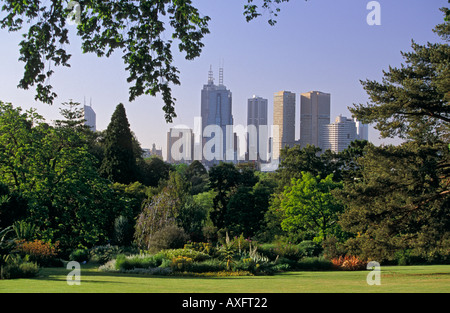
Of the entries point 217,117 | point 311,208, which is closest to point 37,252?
point 311,208

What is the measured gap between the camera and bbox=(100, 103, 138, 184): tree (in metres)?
35.7

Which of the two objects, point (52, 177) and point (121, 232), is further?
point (121, 232)

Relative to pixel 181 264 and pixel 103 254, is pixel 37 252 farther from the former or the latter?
pixel 103 254

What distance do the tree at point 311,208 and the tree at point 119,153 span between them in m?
13.1

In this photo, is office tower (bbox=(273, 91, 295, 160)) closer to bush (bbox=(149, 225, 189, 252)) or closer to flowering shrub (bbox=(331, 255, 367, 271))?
flowering shrub (bbox=(331, 255, 367, 271))

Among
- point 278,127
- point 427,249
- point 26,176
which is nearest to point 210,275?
point 427,249

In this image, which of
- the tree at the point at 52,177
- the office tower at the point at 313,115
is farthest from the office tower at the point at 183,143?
the tree at the point at 52,177

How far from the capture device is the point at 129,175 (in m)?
36.4

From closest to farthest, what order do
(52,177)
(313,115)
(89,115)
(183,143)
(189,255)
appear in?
1. (189,255)
2. (52,177)
3. (89,115)
4. (183,143)
5. (313,115)

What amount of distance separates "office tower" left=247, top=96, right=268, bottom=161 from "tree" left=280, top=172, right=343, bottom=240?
377 feet

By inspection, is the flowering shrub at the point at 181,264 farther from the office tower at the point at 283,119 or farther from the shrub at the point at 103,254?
the office tower at the point at 283,119

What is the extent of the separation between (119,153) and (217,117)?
111 m

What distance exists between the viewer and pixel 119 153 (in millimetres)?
35938
